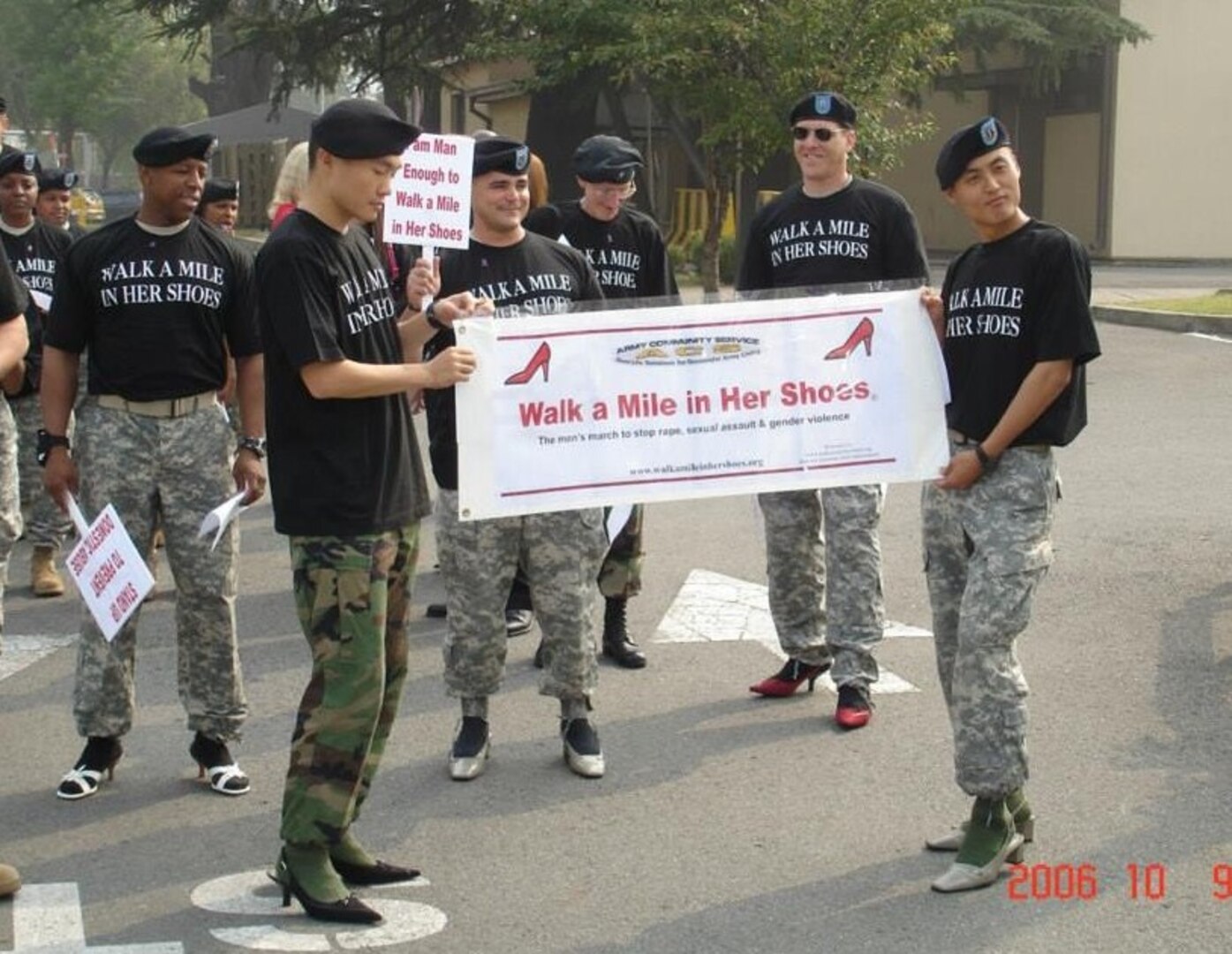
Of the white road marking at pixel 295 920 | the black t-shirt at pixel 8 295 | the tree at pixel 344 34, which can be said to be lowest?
the white road marking at pixel 295 920

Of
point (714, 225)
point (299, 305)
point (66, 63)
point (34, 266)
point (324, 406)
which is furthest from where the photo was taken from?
point (66, 63)

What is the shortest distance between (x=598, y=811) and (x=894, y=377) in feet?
5.29

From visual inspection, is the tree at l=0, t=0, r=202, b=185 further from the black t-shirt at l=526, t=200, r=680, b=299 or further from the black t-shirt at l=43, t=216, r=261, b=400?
the black t-shirt at l=43, t=216, r=261, b=400

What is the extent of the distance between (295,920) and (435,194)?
265cm

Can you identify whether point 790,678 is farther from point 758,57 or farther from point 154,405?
point 758,57

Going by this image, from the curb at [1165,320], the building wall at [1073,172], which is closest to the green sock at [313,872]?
the curb at [1165,320]

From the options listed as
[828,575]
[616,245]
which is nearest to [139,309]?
[616,245]

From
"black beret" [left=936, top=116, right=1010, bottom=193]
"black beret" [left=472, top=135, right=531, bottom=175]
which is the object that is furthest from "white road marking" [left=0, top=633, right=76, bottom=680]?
"black beret" [left=936, top=116, right=1010, bottom=193]

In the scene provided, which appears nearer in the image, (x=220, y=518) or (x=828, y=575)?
(x=220, y=518)

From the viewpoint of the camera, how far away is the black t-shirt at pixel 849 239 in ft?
21.0

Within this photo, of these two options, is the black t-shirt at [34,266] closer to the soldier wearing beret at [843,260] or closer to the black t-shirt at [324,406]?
the soldier wearing beret at [843,260]

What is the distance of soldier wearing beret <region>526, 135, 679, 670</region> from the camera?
7.12 metres

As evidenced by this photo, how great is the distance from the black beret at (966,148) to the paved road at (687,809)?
1915 mm

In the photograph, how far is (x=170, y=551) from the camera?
18.7 ft
